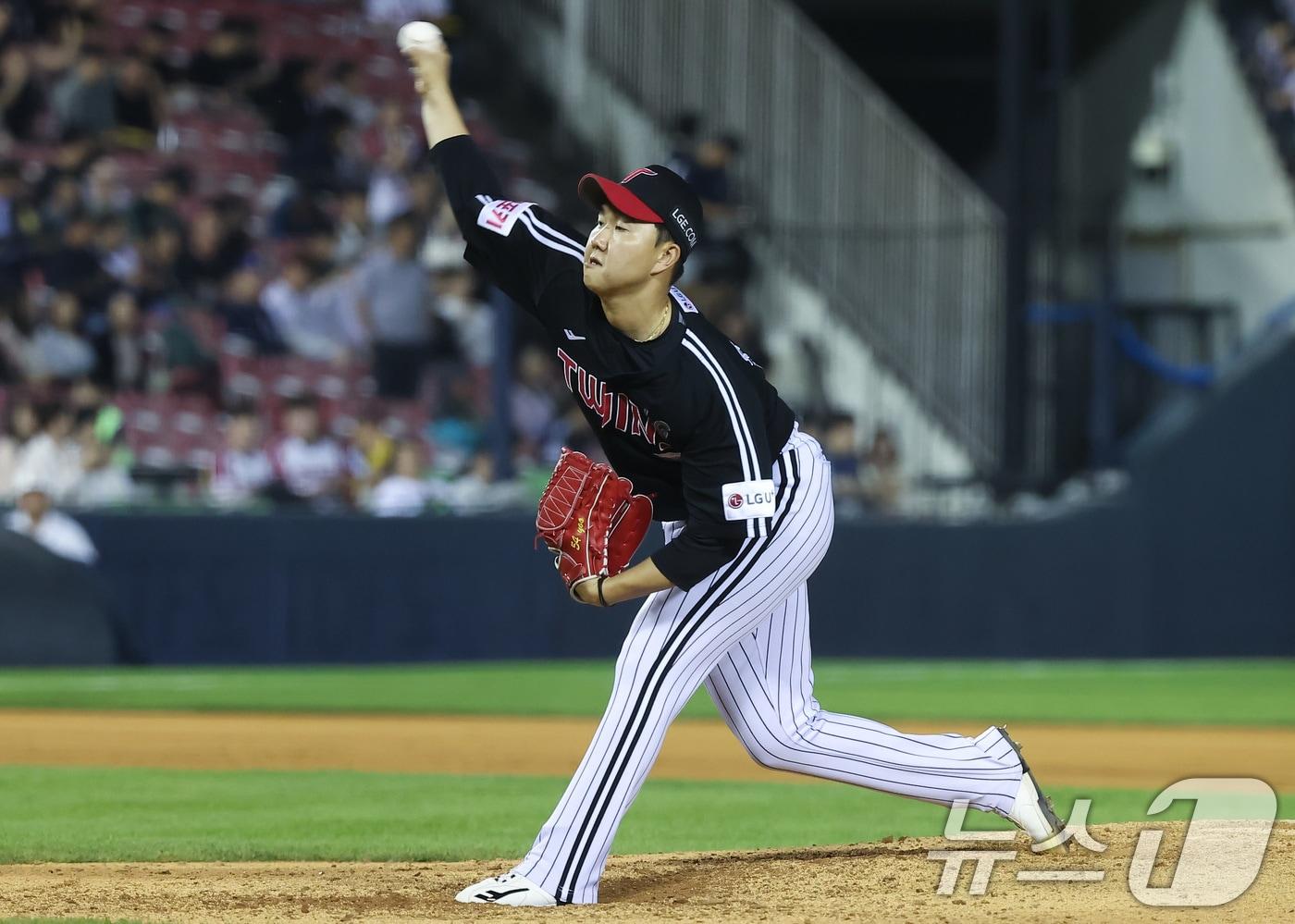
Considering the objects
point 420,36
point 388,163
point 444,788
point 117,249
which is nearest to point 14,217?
point 117,249

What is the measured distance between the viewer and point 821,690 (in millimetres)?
12609

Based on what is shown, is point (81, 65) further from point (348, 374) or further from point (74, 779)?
point (74, 779)

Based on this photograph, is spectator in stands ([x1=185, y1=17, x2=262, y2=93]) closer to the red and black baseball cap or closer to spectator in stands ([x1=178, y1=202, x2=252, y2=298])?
spectator in stands ([x1=178, y1=202, x2=252, y2=298])

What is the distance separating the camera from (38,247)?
1473 cm

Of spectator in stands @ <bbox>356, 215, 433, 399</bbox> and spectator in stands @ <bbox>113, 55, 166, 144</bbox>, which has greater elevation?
spectator in stands @ <bbox>113, 55, 166, 144</bbox>

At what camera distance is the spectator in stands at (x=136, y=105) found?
16.7 meters

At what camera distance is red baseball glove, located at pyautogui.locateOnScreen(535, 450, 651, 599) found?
484cm

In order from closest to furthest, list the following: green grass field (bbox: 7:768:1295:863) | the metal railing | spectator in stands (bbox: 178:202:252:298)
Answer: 1. green grass field (bbox: 7:768:1295:863)
2. spectator in stands (bbox: 178:202:252:298)
3. the metal railing

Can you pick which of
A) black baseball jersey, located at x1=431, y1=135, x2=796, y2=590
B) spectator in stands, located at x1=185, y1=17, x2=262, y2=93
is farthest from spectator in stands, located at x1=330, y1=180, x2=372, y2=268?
black baseball jersey, located at x1=431, y1=135, x2=796, y2=590

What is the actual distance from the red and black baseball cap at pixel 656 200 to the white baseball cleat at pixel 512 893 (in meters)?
1.53

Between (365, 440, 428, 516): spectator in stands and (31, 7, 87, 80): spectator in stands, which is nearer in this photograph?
(365, 440, 428, 516): spectator in stands

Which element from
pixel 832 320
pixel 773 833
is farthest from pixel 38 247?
pixel 773 833

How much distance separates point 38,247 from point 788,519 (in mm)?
10997

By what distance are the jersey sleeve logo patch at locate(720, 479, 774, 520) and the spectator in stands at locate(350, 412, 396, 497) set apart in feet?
→ 32.0
